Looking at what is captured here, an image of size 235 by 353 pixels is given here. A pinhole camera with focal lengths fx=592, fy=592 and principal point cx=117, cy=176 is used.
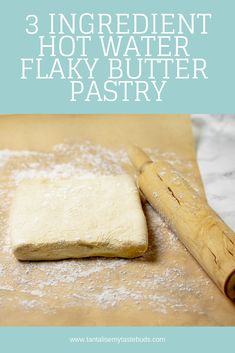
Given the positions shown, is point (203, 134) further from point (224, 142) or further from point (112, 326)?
point (112, 326)

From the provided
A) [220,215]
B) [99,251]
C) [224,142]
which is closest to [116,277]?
[99,251]

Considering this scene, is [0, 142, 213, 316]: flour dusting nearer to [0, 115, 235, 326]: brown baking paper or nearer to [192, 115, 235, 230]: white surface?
[0, 115, 235, 326]: brown baking paper

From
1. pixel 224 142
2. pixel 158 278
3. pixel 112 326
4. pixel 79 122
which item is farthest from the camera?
pixel 79 122

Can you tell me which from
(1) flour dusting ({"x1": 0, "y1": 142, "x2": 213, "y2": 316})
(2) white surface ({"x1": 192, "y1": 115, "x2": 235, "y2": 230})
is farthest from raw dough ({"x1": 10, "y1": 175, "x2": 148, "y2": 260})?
(2) white surface ({"x1": 192, "y1": 115, "x2": 235, "y2": 230})

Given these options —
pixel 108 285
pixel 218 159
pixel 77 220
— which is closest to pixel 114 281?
pixel 108 285

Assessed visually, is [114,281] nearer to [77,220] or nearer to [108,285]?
[108,285]

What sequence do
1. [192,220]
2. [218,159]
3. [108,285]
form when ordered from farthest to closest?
1. [218,159]
2. [192,220]
3. [108,285]
